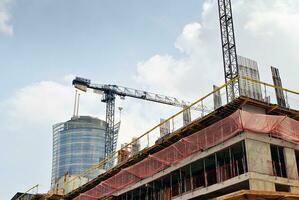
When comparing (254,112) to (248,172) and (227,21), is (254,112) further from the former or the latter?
(227,21)

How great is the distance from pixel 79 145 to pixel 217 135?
171 metres

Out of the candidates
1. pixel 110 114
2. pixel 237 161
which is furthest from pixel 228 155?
pixel 110 114

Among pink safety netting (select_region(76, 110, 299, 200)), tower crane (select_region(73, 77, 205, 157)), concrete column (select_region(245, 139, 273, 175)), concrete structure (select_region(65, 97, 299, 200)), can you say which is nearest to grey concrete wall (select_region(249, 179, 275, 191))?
concrete structure (select_region(65, 97, 299, 200))

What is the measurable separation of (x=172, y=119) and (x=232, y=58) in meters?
33.3

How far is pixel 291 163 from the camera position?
2573 centimetres

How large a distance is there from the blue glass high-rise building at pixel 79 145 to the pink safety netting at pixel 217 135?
526ft

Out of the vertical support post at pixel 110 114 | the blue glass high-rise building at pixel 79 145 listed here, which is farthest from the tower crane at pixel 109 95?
the blue glass high-rise building at pixel 79 145

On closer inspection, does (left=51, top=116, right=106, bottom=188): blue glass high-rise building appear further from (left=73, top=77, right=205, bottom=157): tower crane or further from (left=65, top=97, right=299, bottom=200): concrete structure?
(left=65, top=97, right=299, bottom=200): concrete structure

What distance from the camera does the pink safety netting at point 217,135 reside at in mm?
25141

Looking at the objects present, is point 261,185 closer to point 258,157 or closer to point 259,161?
point 259,161

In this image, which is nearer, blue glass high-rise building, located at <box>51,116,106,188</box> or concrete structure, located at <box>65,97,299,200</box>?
concrete structure, located at <box>65,97,299,200</box>

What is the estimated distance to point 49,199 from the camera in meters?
47.2

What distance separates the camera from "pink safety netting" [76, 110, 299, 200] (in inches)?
990

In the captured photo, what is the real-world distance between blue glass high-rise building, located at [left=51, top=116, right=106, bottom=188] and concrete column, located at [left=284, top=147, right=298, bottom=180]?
170 meters
